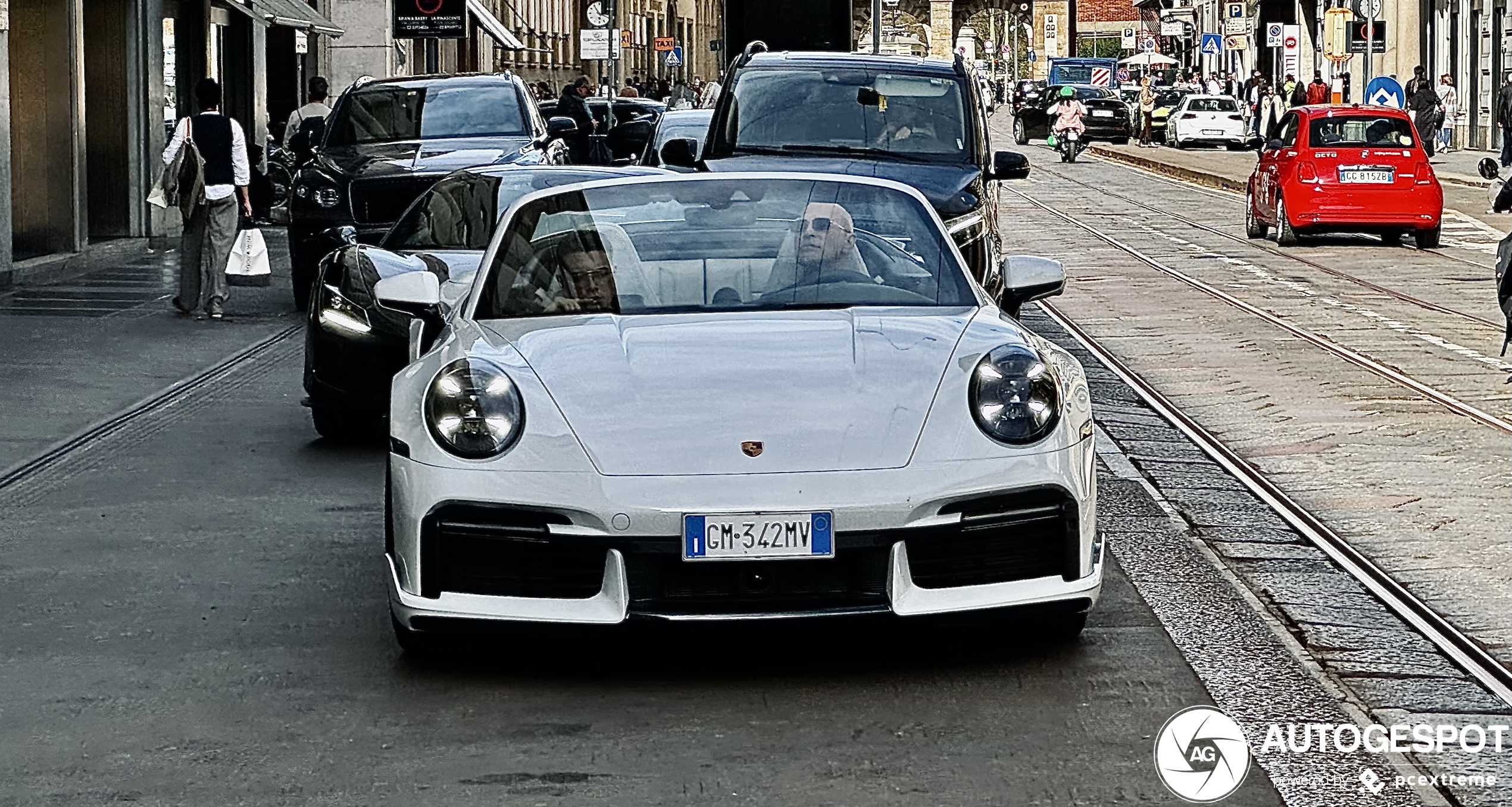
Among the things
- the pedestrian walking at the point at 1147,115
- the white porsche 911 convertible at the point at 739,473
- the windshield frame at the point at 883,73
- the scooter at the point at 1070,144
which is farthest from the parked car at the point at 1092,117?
the white porsche 911 convertible at the point at 739,473

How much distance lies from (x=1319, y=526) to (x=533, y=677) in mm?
3194

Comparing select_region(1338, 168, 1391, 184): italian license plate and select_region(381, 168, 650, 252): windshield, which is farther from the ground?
select_region(1338, 168, 1391, 184): italian license plate

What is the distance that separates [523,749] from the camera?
5.14 meters

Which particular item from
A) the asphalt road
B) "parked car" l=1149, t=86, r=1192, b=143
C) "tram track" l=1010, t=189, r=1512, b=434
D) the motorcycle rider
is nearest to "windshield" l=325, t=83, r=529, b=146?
"tram track" l=1010, t=189, r=1512, b=434

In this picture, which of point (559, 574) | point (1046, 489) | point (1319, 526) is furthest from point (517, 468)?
point (1319, 526)

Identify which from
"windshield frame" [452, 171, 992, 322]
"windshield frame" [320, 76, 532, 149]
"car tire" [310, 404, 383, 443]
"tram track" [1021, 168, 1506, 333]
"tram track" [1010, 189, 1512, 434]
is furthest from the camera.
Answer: "windshield frame" [320, 76, 532, 149]

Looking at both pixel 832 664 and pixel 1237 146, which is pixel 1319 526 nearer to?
pixel 832 664

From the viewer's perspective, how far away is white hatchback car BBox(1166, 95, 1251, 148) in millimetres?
56188

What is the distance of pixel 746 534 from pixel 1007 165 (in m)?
9.42

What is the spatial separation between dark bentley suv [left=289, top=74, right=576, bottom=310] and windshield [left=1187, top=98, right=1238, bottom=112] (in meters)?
39.5

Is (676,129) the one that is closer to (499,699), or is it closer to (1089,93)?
(499,699)

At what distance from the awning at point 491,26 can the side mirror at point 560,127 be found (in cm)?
2908

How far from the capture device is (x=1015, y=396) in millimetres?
5910

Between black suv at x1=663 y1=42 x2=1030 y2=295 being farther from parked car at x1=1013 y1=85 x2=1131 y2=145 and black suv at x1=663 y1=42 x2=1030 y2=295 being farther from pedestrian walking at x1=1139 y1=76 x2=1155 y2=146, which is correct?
parked car at x1=1013 y1=85 x2=1131 y2=145
